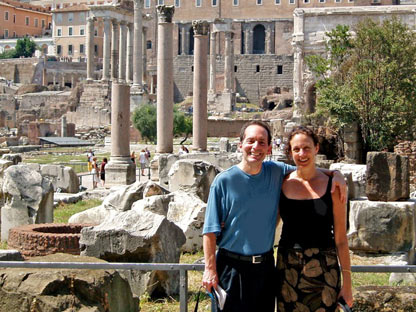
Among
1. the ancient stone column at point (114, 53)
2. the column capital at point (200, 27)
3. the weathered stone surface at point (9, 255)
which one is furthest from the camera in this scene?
the ancient stone column at point (114, 53)

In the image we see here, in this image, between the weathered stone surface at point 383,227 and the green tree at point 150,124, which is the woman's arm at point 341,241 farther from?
the green tree at point 150,124

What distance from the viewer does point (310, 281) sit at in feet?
12.9

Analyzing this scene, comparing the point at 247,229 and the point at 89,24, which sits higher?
the point at 89,24

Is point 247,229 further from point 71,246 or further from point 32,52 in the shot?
point 32,52

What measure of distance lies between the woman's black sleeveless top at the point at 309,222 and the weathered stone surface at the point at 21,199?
24.1 feet

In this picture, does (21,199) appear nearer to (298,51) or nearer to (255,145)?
(255,145)

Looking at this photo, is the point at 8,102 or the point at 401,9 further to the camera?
the point at 8,102

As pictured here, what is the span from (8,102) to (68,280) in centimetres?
6412

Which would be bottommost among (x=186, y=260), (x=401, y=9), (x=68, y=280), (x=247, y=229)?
(x=186, y=260)

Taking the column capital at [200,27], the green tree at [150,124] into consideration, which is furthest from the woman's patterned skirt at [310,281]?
the green tree at [150,124]

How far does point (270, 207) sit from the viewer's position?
4051 mm

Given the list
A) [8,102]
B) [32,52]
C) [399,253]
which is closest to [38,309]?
[399,253]

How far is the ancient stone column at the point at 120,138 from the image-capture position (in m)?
18.3

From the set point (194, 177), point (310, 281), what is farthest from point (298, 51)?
point (310, 281)
